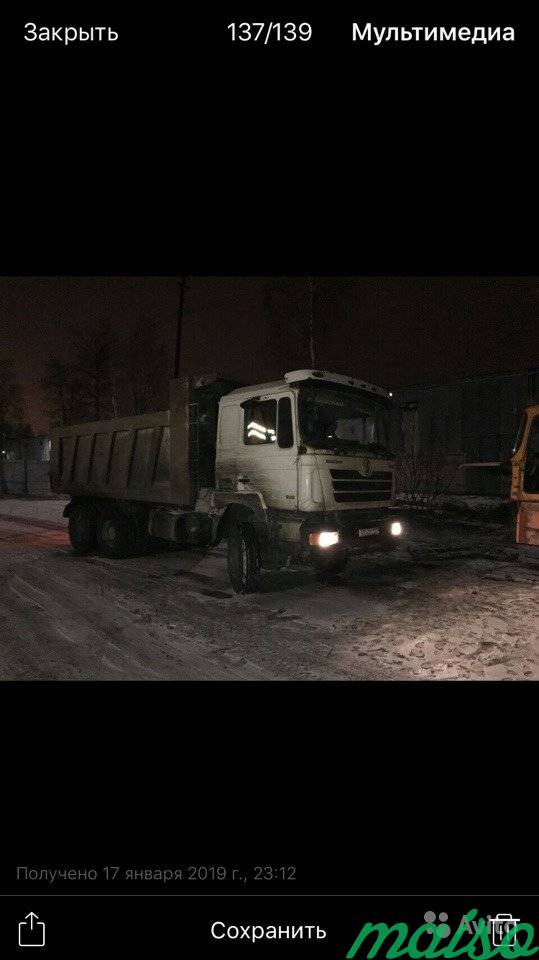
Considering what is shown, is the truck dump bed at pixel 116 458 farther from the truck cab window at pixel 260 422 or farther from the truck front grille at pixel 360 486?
the truck front grille at pixel 360 486

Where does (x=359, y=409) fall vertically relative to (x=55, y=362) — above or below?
below

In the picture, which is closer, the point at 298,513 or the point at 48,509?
the point at 298,513

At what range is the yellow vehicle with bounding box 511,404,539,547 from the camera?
6703 mm

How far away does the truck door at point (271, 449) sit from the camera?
6621 millimetres

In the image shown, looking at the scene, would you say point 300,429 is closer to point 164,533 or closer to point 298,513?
point 298,513

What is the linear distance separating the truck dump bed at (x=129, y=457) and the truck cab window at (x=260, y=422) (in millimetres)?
1315

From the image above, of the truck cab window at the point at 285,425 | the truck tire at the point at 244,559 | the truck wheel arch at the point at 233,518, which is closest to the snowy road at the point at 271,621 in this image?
the truck tire at the point at 244,559

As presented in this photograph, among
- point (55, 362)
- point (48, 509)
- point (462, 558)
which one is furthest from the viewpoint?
point (55, 362)

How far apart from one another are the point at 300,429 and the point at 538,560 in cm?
562

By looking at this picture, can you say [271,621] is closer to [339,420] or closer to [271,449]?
[271,449]

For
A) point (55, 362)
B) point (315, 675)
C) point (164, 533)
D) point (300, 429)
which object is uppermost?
point (55, 362)

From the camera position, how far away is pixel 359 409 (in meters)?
7.45

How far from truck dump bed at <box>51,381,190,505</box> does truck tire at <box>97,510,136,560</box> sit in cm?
41

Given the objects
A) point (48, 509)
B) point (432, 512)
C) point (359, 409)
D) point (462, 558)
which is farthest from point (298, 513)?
point (48, 509)
